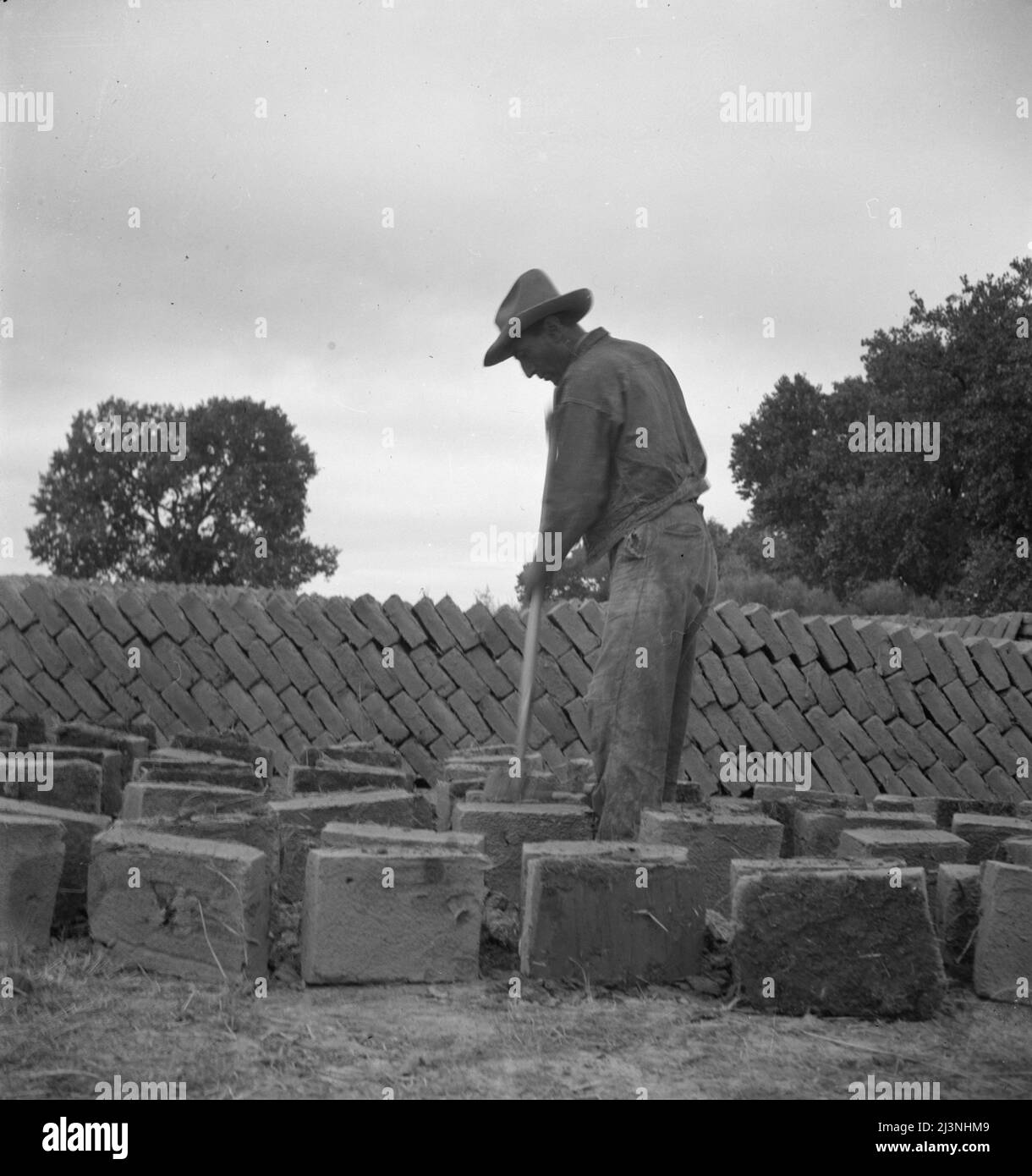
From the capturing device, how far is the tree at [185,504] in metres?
29.2

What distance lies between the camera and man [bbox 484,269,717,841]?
4.83 m

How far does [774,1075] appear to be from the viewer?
3043 mm

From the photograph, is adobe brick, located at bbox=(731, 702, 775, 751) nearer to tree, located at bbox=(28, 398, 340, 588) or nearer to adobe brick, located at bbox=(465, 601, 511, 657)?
adobe brick, located at bbox=(465, 601, 511, 657)

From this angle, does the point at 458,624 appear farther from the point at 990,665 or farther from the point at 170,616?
the point at 990,665

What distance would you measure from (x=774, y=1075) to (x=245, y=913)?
156 centimetres

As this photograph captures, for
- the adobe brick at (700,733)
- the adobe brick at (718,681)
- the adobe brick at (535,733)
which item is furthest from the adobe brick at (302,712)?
the adobe brick at (718,681)

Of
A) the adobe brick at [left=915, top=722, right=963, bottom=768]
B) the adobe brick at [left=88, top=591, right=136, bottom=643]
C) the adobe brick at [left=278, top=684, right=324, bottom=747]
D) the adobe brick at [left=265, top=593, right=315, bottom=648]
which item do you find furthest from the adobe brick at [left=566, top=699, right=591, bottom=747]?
the adobe brick at [left=88, top=591, right=136, bottom=643]

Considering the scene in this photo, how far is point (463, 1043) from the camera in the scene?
3193mm

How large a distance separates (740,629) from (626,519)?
13.7 feet

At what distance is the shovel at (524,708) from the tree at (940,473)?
17.9 meters

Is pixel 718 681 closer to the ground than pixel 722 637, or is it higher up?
closer to the ground

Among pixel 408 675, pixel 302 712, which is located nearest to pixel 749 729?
pixel 408 675

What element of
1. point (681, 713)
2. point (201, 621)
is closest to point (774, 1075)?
point (681, 713)

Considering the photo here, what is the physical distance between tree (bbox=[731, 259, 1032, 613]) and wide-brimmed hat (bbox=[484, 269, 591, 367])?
702 inches
